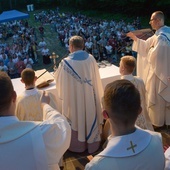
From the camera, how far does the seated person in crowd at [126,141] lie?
1550 millimetres

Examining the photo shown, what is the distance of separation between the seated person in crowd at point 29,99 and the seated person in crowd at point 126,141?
1.77 meters

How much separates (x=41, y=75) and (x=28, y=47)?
1034cm

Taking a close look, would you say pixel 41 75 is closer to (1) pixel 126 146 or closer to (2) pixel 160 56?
(2) pixel 160 56

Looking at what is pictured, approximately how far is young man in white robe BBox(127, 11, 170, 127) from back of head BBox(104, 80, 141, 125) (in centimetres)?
297

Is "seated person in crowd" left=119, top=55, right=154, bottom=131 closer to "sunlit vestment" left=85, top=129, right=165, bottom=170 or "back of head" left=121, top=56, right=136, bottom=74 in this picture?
"back of head" left=121, top=56, right=136, bottom=74

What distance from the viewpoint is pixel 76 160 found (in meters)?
4.09

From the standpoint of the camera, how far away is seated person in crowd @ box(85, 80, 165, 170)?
1.55m

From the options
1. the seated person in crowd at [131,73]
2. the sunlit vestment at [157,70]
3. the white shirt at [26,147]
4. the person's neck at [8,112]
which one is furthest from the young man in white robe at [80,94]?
the person's neck at [8,112]

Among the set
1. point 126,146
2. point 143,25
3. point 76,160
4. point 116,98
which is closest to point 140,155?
point 126,146

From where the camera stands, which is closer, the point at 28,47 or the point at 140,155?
the point at 140,155


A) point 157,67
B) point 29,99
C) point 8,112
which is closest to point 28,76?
point 29,99

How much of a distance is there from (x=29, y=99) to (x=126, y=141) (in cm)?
201

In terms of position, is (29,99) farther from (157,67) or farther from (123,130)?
(157,67)

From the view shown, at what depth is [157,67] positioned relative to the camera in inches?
181
